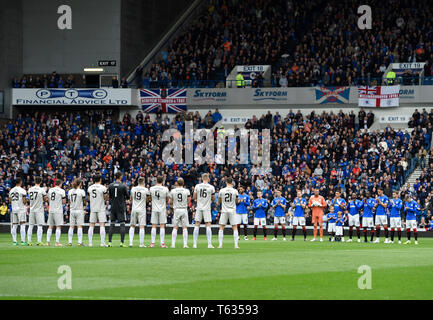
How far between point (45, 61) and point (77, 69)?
101 inches

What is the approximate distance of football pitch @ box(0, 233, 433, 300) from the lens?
14.0 m

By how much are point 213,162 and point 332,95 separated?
9.41 meters

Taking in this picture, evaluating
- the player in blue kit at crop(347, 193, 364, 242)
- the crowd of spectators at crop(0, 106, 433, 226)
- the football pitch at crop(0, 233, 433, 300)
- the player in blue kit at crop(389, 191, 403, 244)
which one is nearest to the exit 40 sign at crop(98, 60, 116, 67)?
the crowd of spectators at crop(0, 106, 433, 226)

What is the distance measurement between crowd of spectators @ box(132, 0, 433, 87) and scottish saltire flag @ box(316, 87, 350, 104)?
0.59m

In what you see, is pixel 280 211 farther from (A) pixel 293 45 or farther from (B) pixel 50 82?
(B) pixel 50 82

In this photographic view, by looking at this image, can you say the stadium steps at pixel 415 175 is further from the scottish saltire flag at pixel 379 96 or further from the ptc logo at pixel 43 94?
the ptc logo at pixel 43 94

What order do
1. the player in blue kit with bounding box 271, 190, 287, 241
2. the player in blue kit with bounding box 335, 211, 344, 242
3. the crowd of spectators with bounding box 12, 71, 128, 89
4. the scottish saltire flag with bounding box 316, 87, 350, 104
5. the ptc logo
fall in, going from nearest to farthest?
the player in blue kit with bounding box 335, 211, 344, 242 → the player in blue kit with bounding box 271, 190, 287, 241 → the scottish saltire flag with bounding box 316, 87, 350, 104 → the ptc logo → the crowd of spectators with bounding box 12, 71, 128, 89

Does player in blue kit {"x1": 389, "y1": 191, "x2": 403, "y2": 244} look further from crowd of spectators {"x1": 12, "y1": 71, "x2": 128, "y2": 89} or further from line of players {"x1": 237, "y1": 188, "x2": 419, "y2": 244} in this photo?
crowd of spectators {"x1": 12, "y1": 71, "x2": 128, "y2": 89}

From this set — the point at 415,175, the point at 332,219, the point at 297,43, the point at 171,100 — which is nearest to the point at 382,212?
the point at 332,219

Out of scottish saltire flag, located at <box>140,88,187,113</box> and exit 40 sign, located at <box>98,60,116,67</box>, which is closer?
scottish saltire flag, located at <box>140,88,187,113</box>

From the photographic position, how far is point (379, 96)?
48.8 m

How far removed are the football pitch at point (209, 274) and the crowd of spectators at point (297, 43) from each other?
27977mm

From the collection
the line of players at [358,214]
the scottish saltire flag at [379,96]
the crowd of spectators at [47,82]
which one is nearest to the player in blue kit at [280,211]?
the line of players at [358,214]
